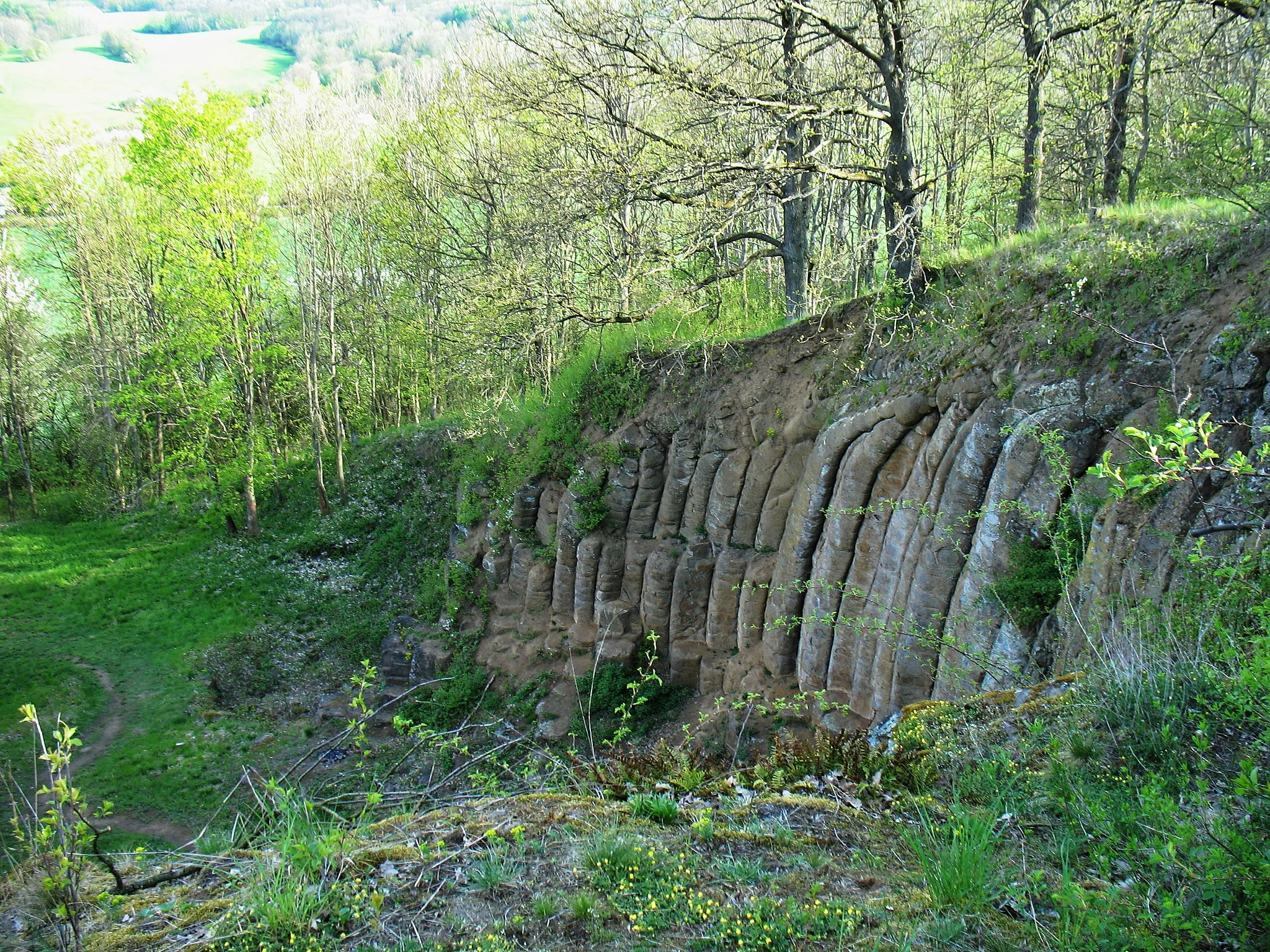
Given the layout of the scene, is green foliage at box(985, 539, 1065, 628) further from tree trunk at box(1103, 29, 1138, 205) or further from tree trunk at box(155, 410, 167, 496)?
tree trunk at box(155, 410, 167, 496)

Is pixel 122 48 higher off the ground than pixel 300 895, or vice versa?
pixel 122 48

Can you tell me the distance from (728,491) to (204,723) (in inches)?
470

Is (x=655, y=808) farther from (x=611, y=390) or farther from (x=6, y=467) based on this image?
(x=6, y=467)

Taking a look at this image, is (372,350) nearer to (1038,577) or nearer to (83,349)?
(83,349)

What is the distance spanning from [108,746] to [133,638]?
5.01 m

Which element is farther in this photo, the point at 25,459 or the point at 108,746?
the point at 25,459

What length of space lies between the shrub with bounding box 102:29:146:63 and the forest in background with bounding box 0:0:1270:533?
86.2m

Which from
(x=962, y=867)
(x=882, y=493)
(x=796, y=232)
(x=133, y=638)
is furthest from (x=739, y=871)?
(x=133, y=638)

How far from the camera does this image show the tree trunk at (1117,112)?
1023 cm

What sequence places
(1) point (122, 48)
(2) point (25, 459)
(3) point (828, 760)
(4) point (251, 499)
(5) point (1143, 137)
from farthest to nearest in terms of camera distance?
(1) point (122, 48)
(2) point (25, 459)
(4) point (251, 499)
(5) point (1143, 137)
(3) point (828, 760)

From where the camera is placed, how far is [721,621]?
520 inches

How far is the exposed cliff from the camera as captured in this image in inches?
273

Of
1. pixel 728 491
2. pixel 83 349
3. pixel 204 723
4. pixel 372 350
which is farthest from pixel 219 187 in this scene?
Answer: pixel 728 491

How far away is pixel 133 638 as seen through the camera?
1880 cm
